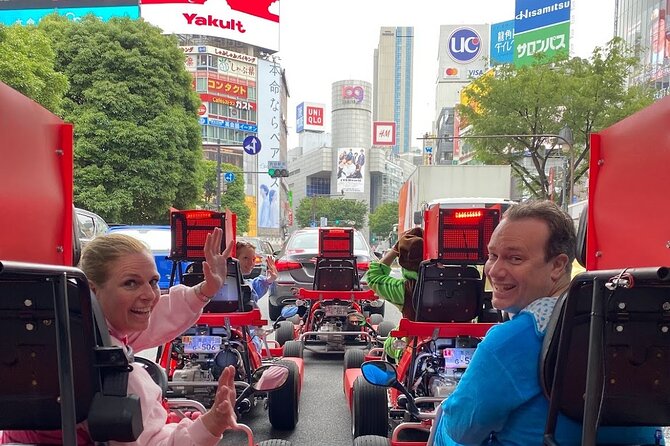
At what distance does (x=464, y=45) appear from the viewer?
90.5 m

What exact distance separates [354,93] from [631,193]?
15376 cm

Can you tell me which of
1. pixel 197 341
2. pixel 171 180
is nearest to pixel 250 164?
pixel 171 180

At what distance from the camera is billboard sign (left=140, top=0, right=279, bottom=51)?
6009 centimetres

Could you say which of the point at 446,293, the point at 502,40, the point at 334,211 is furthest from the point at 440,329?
the point at 334,211

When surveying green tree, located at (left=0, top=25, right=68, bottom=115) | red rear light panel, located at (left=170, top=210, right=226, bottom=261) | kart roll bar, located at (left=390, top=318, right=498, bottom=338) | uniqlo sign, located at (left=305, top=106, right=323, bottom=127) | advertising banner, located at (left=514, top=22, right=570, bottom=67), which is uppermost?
uniqlo sign, located at (left=305, top=106, right=323, bottom=127)

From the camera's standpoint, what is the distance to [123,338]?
2119 mm

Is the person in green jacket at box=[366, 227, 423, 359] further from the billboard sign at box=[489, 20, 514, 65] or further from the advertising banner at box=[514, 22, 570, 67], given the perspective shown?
the billboard sign at box=[489, 20, 514, 65]

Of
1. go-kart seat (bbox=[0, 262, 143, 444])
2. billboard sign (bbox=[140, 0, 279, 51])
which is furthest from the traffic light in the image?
billboard sign (bbox=[140, 0, 279, 51])

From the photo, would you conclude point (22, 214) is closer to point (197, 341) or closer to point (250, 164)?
point (197, 341)

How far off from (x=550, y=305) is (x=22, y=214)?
6.20 feet

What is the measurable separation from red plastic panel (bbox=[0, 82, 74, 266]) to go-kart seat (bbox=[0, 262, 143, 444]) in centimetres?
72

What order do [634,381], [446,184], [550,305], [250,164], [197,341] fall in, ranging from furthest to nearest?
[250,164], [446,184], [197,341], [550,305], [634,381]

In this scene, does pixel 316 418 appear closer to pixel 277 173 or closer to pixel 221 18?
pixel 277 173

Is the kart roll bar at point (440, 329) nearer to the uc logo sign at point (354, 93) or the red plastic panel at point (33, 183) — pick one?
the red plastic panel at point (33, 183)
